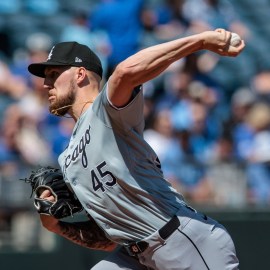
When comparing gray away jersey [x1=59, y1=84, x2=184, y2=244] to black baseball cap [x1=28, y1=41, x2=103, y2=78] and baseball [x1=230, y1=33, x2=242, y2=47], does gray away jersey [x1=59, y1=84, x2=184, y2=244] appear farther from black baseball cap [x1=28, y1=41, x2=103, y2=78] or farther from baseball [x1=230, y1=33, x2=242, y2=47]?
baseball [x1=230, y1=33, x2=242, y2=47]

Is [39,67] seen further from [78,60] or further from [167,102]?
[167,102]

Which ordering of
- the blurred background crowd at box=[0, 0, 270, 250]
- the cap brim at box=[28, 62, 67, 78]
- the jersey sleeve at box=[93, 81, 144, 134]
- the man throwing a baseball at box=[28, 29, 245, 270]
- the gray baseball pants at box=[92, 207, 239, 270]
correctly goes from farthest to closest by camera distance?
1. the blurred background crowd at box=[0, 0, 270, 250]
2. the cap brim at box=[28, 62, 67, 78]
3. the gray baseball pants at box=[92, 207, 239, 270]
4. the man throwing a baseball at box=[28, 29, 245, 270]
5. the jersey sleeve at box=[93, 81, 144, 134]

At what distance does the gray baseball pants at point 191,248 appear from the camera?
159 inches

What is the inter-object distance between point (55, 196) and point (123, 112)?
2.70ft

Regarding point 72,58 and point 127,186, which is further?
point 72,58

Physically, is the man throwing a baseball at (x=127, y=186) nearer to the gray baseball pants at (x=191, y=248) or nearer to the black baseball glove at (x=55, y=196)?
the gray baseball pants at (x=191, y=248)

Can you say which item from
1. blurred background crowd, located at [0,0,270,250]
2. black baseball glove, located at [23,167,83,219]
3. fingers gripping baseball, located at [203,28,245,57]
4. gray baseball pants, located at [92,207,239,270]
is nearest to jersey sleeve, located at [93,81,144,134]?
fingers gripping baseball, located at [203,28,245,57]

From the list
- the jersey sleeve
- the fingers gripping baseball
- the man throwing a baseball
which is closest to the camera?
the fingers gripping baseball

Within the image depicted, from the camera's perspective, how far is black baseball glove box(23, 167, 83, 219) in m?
4.34

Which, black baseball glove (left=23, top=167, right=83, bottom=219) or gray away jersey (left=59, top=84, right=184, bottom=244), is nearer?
gray away jersey (left=59, top=84, right=184, bottom=244)

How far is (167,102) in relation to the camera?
8664 mm

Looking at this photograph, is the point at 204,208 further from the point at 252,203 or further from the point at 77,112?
the point at 77,112

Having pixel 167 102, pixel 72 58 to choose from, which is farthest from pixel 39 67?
pixel 167 102

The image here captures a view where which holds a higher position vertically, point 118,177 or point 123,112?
point 123,112
